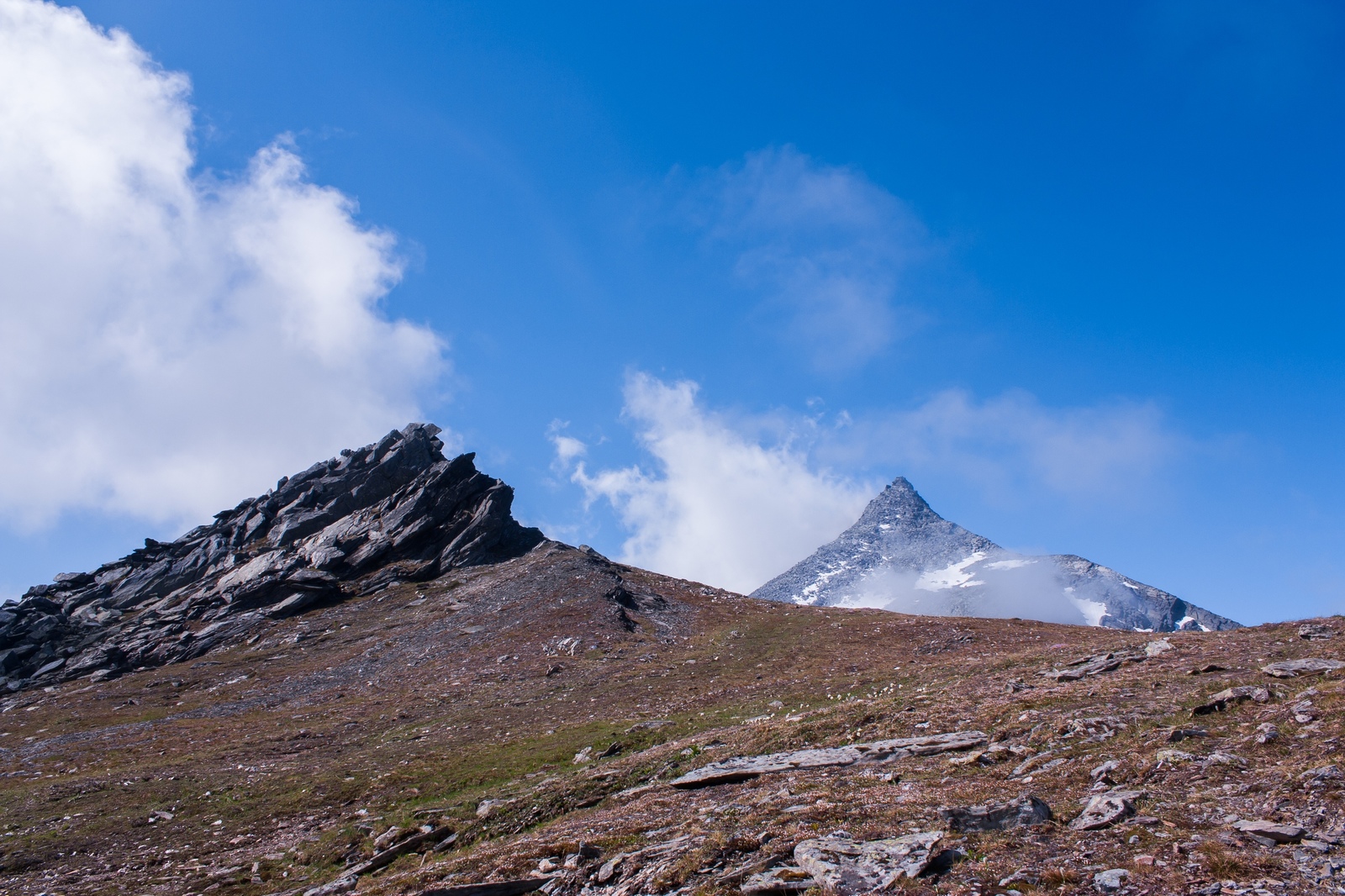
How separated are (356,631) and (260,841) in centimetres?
5806

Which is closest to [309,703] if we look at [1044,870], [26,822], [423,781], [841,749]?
[26,822]

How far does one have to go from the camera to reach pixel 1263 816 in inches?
487

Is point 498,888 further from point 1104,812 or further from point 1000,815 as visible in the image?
point 1104,812

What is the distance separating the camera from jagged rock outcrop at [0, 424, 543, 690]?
8150 centimetres

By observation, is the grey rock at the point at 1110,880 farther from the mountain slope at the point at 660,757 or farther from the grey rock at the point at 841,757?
the grey rock at the point at 841,757

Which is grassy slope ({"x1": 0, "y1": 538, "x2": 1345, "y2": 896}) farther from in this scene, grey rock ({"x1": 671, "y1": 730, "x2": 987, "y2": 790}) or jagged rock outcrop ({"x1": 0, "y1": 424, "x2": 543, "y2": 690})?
jagged rock outcrop ({"x1": 0, "y1": 424, "x2": 543, "y2": 690})

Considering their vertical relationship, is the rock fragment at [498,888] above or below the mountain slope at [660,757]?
below

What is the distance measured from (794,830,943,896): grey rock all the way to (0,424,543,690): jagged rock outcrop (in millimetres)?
88099

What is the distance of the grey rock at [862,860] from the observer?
11758 mm

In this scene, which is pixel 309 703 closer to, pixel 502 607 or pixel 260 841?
pixel 502 607

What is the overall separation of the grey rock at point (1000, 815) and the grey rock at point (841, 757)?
654 centimetres

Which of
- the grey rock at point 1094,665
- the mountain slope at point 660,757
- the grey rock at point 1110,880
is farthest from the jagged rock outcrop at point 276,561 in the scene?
the grey rock at point 1110,880

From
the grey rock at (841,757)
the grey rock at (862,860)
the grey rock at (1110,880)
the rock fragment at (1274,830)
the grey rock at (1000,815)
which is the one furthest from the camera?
the grey rock at (841,757)

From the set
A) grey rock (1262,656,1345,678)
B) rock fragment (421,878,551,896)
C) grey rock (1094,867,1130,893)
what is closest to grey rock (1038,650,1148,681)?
grey rock (1262,656,1345,678)
